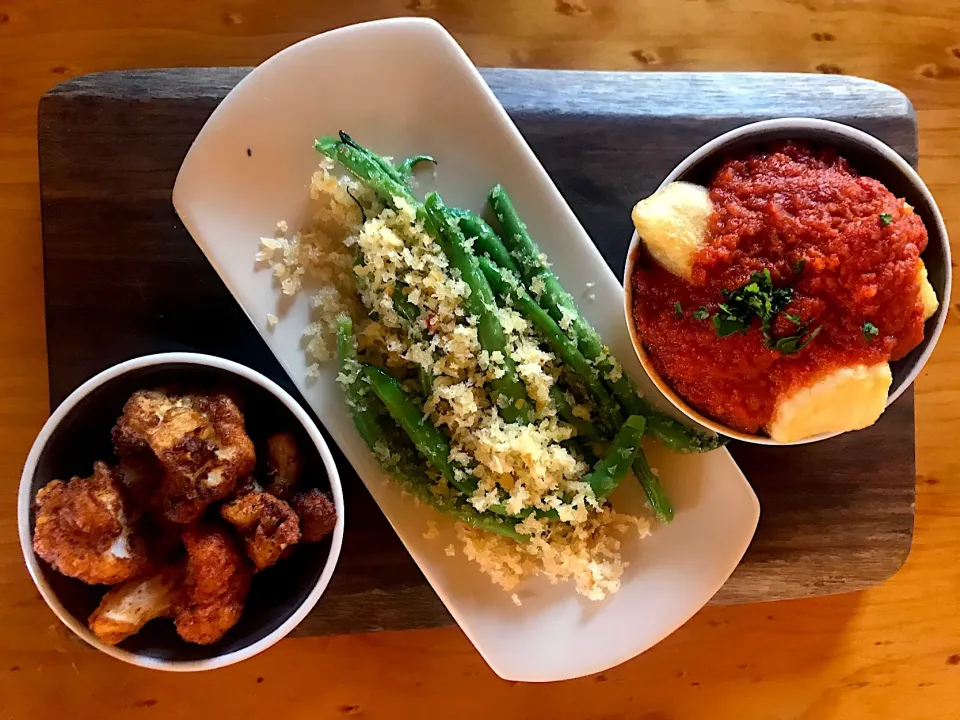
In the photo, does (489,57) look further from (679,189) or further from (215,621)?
(215,621)

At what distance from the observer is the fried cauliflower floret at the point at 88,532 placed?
99 centimetres

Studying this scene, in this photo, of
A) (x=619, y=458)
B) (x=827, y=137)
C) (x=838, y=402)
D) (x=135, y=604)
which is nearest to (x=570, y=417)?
(x=619, y=458)

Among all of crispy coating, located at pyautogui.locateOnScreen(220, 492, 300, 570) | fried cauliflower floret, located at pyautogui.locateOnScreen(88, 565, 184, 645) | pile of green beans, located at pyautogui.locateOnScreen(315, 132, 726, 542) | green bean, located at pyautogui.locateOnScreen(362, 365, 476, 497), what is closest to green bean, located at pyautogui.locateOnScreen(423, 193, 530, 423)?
pile of green beans, located at pyautogui.locateOnScreen(315, 132, 726, 542)

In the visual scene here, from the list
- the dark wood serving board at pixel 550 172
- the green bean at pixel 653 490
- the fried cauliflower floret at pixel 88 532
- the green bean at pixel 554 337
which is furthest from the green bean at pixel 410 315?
the fried cauliflower floret at pixel 88 532

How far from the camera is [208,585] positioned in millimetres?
1026

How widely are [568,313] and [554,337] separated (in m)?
0.04

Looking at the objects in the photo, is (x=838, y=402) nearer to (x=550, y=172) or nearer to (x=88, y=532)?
(x=550, y=172)

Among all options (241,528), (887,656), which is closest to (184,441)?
(241,528)

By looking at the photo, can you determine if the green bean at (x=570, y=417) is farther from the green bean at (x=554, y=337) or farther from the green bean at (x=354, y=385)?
the green bean at (x=354, y=385)

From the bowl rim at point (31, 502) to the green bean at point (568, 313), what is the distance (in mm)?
429

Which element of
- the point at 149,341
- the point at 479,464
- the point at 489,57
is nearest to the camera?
the point at 479,464

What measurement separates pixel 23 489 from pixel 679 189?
0.92 m

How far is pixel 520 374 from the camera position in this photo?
1242mm

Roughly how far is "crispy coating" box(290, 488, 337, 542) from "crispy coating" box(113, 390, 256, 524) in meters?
0.09
